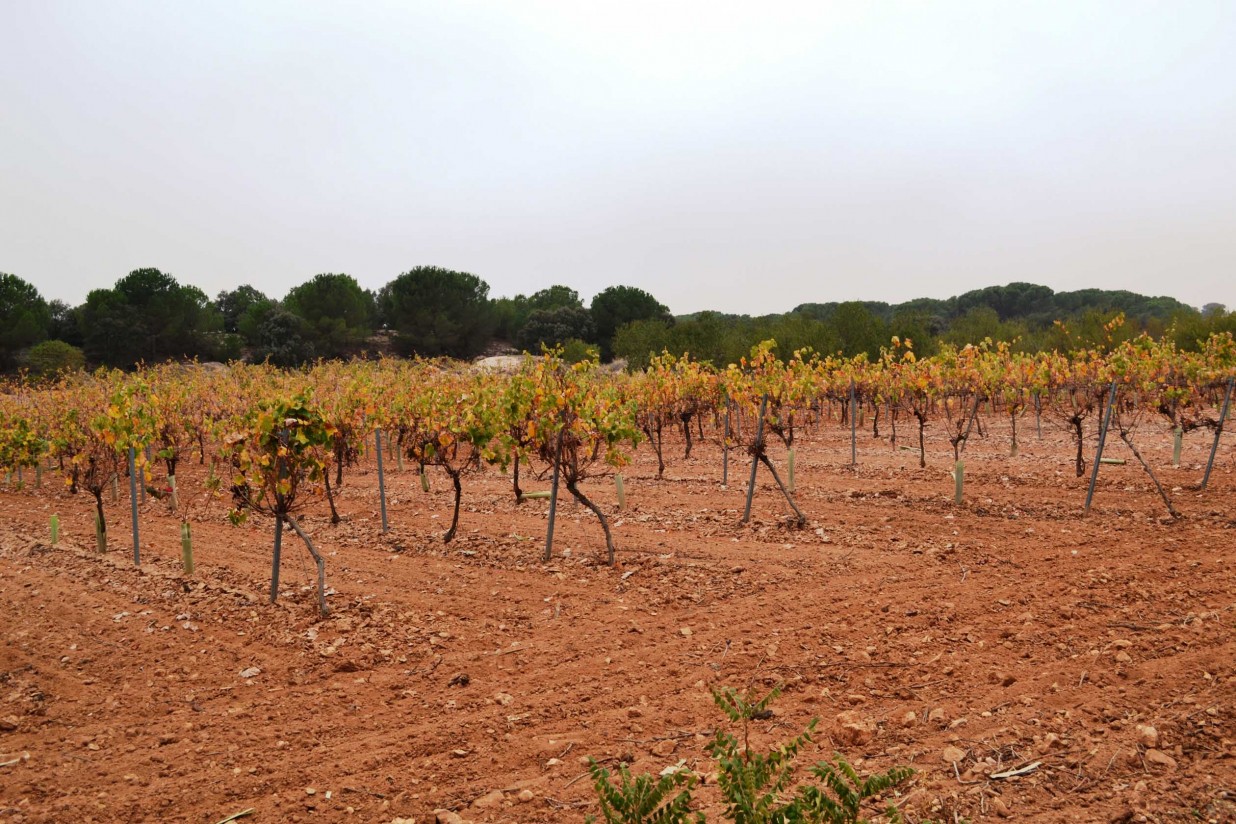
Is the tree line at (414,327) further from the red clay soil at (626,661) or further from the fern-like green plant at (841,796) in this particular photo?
the fern-like green plant at (841,796)

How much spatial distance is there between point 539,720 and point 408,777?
0.86 meters

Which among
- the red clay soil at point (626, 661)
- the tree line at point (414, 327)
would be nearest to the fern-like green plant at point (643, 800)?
the red clay soil at point (626, 661)

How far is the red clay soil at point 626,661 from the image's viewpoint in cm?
381

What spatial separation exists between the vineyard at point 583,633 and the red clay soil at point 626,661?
0.09 feet

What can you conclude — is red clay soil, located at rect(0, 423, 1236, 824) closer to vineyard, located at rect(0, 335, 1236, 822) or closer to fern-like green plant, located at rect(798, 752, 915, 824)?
vineyard, located at rect(0, 335, 1236, 822)

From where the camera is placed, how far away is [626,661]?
5426 mm

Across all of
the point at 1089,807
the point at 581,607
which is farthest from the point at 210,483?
the point at 1089,807

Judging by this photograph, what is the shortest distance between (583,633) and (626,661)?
0.68 metres

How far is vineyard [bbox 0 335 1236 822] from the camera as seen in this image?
12.8 ft

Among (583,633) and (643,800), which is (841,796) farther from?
(583,633)

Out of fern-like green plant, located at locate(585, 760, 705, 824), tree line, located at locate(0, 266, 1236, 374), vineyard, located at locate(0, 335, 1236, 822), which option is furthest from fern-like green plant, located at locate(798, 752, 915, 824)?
tree line, located at locate(0, 266, 1236, 374)

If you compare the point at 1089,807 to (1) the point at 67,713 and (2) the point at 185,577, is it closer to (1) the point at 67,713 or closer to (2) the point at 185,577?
(1) the point at 67,713

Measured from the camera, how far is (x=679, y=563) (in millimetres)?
7645

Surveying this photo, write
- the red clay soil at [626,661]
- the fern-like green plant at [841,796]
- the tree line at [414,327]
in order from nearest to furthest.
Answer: the fern-like green plant at [841,796] < the red clay soil at [626,661] < the tree line at [414,327]
